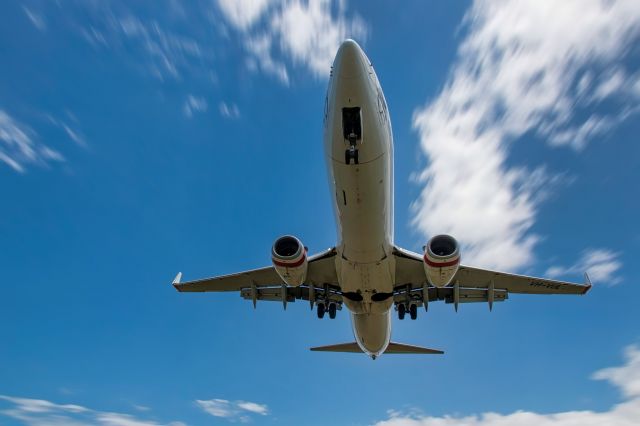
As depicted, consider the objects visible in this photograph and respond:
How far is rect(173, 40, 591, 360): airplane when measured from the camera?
1277 cm

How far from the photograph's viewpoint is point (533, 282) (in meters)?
20.7

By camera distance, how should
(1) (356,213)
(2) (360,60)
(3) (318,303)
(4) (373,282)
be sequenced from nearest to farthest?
1. (2) (360,60)
2. (1) (356,213)
3. (4) (373,282)
4. (3) (318,303)

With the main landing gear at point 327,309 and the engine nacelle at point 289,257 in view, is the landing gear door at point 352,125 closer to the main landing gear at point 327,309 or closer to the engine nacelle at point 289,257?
the engine nacelle at point 289,257

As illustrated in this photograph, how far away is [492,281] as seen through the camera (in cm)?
2073

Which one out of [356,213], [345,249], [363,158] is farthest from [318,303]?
[363,158]

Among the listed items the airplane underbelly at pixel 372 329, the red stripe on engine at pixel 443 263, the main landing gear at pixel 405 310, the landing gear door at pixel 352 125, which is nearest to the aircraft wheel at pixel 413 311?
the main landing gear at pixel 405 310

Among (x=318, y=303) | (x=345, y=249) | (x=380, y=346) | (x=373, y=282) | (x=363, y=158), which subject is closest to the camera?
(x=363, y=158)

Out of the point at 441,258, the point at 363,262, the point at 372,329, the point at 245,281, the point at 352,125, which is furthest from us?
the point at 245,281

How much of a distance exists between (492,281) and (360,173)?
34.6 ft

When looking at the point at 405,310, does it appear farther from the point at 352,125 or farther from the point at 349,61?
the point at 349,61

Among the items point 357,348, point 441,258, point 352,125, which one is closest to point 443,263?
point 441,258

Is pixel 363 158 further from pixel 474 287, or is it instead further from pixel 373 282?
pixel 474 287

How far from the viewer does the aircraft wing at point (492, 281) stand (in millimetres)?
18953

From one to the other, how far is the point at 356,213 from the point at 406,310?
25.6ft
